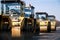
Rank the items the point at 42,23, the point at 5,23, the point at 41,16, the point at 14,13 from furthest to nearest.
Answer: the point at 41,16
the point at 42,23
the point at 14,13
the point at 5,23

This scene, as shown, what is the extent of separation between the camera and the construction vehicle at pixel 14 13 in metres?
14.9

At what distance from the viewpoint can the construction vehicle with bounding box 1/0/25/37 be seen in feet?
48.9

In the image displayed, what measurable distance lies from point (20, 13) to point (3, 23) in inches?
59.6

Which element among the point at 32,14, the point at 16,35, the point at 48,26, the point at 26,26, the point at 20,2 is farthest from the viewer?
the point at 48,26

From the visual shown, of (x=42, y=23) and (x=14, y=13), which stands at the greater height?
(x=14, y=13)

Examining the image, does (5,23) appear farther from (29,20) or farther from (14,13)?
(29,20)

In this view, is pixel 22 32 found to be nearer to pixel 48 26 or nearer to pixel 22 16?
pixel 22 16

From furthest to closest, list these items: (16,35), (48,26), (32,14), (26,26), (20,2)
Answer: (48,26), (32,14), (26,26), (20,2), (16,35)

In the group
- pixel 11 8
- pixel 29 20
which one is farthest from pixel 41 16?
pixel 11 8

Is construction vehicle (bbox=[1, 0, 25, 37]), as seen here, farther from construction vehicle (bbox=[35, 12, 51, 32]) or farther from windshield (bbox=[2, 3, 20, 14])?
construction vehicle (bbox=[35, 12, 51, 32])

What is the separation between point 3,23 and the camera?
1446 cm

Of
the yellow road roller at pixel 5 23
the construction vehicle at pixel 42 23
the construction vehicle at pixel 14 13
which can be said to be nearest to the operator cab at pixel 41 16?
the construction vehicle at pixel 42 23

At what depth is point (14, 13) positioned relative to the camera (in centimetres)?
1520

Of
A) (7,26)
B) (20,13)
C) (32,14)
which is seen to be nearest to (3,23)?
(7,26)
